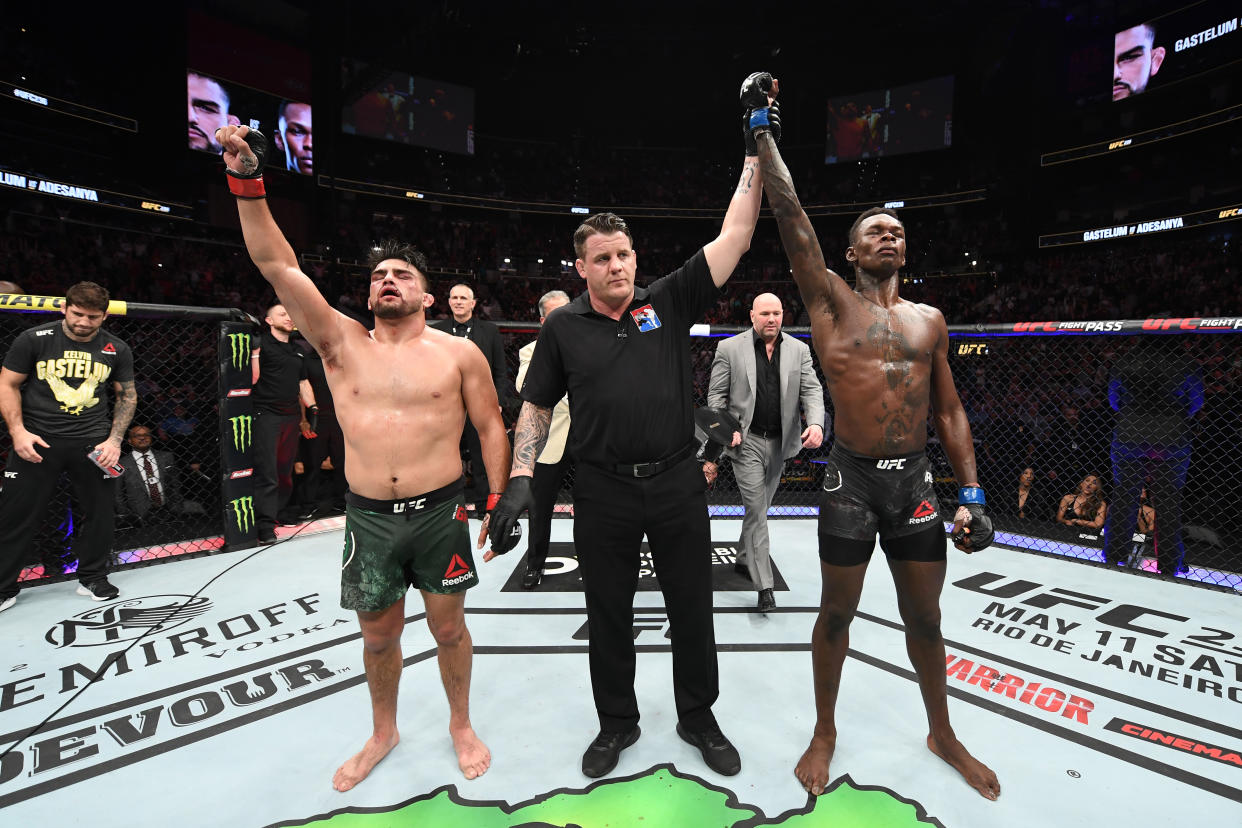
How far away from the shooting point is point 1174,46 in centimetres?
1233

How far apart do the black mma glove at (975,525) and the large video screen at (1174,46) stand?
55.0 feet

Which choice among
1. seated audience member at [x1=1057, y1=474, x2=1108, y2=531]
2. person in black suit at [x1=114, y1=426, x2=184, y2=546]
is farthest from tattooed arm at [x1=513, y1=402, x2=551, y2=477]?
seated audience member at [x1=1057, y1=474, x2=1108, y2=531]

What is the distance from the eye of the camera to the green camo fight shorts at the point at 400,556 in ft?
5.85

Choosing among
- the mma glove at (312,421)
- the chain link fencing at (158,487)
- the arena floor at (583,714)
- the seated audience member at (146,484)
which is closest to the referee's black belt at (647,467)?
the arena floor at (583,714)

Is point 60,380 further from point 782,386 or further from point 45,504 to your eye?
point 782,386

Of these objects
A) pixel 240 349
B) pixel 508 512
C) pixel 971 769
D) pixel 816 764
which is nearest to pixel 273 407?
pixel 240 349

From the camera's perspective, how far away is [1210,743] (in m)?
2.00

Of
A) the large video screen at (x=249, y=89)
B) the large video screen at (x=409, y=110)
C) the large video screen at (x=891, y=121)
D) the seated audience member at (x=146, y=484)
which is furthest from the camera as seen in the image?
the large video screen at (x=891, y=121)

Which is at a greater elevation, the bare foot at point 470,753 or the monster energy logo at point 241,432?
the monster energy logo at point 241,432

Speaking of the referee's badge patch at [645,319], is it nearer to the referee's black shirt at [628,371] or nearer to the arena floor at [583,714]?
the referee's black shirt at [628,371]

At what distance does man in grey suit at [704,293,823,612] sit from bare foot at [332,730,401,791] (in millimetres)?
1964

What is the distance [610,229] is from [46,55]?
17.2 meters

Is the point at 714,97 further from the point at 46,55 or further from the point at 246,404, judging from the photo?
the point at 246,404

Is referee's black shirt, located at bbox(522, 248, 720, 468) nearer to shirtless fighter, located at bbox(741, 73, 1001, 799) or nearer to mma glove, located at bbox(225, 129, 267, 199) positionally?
shirtless fighter, located at bbox(741, 73, 1001, 799)
